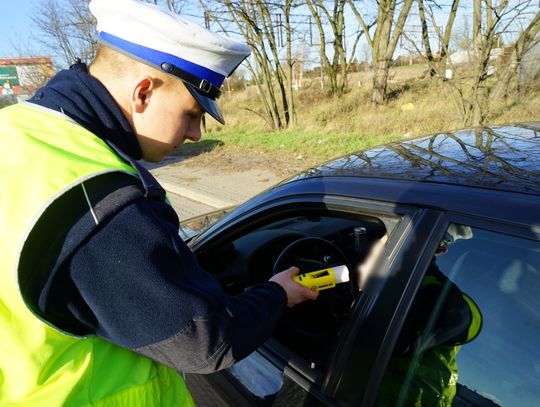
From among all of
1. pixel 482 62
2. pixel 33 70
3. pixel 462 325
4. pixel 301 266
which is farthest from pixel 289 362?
pixel 33 70

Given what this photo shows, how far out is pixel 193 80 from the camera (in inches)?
48.3

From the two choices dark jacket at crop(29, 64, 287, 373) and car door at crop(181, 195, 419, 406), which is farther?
car door at crop(181, 195, 419, 406)

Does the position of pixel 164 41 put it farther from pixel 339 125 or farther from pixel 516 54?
pixel 339 125

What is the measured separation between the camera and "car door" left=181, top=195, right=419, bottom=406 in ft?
4.35

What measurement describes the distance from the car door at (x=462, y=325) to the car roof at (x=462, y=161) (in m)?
0.18

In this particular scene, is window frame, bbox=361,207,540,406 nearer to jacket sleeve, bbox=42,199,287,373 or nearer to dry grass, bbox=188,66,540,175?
jacket sleeve, bbox=42,199,287,373

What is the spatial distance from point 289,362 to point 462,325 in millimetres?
610

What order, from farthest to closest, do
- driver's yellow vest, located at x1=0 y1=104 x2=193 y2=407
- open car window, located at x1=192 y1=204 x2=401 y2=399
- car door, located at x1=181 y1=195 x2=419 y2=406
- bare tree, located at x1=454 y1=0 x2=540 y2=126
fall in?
bare tree, located at x1=454 y1=0 x2=540 y2=126 → open car window, located at x1=192 y1=204 x2=401 y2=399 → car door, located at x1=181 y1=195 x2=419 y2=406 → driver's yellow vest, located at x1=0 y1=104 x2=193 y2=407

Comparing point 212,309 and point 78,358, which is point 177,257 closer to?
point 212,309

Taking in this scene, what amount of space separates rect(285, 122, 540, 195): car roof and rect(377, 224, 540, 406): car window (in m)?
0.19

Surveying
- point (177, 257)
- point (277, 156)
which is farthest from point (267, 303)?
point (277, 156)

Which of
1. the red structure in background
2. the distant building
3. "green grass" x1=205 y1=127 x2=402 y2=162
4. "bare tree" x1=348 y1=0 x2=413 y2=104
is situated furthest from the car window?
the red structure in background

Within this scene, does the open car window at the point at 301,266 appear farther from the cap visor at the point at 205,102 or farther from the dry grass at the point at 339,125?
the dry grass at the point at 339,125

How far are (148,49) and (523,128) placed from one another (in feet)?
5.28
